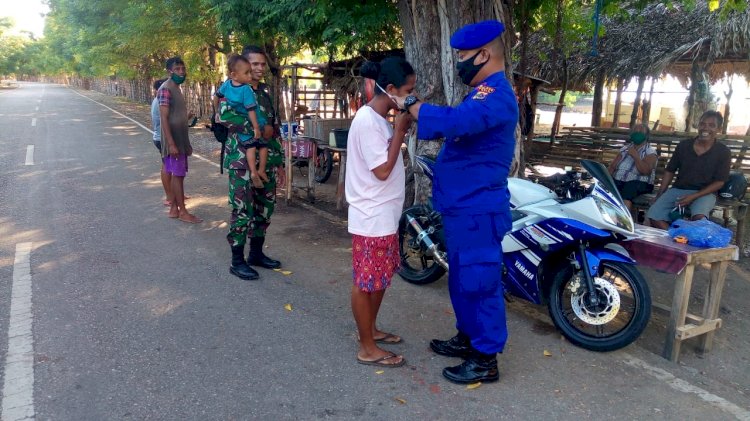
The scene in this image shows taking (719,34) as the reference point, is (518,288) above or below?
below

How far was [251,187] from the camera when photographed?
448 cm

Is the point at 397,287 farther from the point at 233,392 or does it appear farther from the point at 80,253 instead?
the point at 80,253

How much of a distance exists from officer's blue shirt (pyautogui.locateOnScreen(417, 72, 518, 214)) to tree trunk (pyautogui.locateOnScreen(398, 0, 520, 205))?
7.91 feet

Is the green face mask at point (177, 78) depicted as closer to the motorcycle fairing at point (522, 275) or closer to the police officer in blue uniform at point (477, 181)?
the police officer in blue uniform at point (477, 181)

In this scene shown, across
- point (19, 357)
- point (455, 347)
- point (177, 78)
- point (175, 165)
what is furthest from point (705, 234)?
point (175, 165)

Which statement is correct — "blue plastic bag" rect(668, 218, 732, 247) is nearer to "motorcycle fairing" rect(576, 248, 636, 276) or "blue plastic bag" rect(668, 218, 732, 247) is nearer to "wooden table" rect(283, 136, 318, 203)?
"motorcycle fairing" rect(576, 248, 636, 276)

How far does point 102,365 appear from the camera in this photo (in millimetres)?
3139

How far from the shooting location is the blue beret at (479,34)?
2.68m

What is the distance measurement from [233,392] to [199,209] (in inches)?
177

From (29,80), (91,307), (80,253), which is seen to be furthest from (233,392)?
(29,80)

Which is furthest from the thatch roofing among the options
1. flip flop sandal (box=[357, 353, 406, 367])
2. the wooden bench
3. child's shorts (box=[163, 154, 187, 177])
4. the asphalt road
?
flip flop sandal (box=[357, 353, 406, 367])

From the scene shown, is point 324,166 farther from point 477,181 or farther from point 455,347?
point 477,181

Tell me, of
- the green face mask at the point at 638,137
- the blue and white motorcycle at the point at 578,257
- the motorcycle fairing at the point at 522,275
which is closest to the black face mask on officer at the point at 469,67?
the blue and white motorcycle at the point at 578,257

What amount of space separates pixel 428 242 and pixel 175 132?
354 cm
